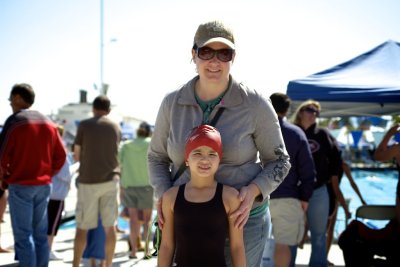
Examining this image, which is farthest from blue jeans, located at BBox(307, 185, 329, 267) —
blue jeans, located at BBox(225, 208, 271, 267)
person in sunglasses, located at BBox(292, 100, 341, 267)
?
blue jeans, located at BBox(225, 208, 271, 267)

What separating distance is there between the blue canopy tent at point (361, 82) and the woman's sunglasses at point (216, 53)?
9.98 feet

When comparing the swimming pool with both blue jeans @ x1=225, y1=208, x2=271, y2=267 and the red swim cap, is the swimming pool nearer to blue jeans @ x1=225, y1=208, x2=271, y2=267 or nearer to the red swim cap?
blue jeans @ x1=225, y1=208, x2=271, y2=267

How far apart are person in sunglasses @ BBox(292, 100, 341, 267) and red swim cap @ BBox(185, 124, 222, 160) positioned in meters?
2.92

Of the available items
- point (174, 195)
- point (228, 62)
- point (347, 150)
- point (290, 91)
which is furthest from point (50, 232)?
point (347, 150)

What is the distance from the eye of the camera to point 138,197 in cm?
637

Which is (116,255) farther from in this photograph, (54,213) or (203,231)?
(203,231)

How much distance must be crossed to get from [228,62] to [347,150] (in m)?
39.1

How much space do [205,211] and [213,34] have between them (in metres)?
0.86

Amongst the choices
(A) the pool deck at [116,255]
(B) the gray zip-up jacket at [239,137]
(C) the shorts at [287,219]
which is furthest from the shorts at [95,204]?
(B) the gray zip-up jacket at [239,137]

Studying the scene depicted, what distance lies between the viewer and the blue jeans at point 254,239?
7.18 ft

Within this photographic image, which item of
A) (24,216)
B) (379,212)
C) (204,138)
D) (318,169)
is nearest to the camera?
(204,138)

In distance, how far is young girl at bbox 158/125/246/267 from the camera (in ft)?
6.72

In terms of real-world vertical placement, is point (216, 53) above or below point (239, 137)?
above

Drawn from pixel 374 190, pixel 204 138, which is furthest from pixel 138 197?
pixel 374 190
